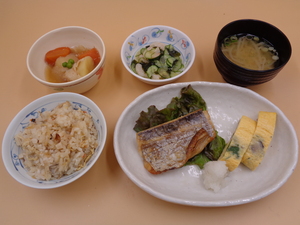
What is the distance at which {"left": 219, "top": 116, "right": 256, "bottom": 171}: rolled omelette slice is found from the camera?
1.43 meters

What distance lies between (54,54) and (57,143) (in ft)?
2.75

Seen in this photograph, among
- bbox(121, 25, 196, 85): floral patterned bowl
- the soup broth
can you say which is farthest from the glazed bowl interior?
bbox(121, 25, 196, 85): floral patterned bowl

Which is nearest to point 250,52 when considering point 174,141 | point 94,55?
point 174,141

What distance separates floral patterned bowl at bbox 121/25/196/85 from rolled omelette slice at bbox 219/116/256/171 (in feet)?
2.20

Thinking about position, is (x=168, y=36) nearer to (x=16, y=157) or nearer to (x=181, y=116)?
(x=181, y=116)

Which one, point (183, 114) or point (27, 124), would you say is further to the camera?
point (183, 114)

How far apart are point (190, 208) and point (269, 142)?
677 millimetres

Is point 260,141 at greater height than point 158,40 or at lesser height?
lesser

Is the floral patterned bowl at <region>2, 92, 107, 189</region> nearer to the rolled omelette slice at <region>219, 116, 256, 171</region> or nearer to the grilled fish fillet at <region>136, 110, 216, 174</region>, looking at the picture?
the grilled fish fillet at <region>136, 110, 216, 174</region>

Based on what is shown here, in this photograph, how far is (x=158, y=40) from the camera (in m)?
2.05

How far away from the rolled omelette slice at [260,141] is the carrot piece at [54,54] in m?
1.63

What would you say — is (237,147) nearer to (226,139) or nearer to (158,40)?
(226,139)

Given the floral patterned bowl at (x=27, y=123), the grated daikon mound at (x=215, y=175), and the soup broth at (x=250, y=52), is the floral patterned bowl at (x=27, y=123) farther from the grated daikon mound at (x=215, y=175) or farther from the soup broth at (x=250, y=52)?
the soup broth at (x=250, y=52)

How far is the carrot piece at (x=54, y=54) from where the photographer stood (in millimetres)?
1852
